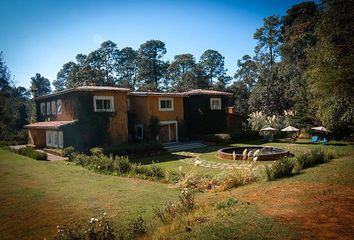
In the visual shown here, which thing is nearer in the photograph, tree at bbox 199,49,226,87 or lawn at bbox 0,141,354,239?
lawn at bbox 0,141,354,239

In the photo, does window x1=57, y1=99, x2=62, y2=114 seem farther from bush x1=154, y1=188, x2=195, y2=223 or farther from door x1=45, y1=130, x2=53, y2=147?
bush x1=154, y1=188, x2=195, y2=223

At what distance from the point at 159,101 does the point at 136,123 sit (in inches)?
151

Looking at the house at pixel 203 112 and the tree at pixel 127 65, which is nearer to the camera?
the house at pixel 203 112

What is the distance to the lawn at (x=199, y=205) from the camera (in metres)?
5.62

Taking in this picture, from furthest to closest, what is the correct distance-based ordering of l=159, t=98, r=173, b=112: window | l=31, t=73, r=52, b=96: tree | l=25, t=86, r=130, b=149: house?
l=31, t=73, r=52, b=96: tree → l=159, t=98, r=173, b=112: window → l=25, t=86, r=130, b=149: house

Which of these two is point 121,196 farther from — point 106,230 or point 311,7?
point 311,7

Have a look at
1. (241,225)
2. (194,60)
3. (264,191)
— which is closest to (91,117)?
(264,191)

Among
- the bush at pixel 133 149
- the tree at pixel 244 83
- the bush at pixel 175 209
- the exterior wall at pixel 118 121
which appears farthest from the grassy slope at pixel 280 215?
the tree at pixel 244 83

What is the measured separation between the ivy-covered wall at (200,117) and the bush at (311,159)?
19518 mm

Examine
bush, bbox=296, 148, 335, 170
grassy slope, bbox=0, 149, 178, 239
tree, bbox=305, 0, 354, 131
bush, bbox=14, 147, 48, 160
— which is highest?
tree, bbox=305, 0, 354, 131

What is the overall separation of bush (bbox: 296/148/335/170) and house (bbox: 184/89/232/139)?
19419 millimetres

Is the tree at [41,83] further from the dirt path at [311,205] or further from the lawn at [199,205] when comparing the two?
the dirt path at [311,205]

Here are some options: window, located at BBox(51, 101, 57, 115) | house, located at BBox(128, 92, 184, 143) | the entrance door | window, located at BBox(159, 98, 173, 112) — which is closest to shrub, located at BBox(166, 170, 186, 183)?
house, located at BBox(128, 92, 184, 143)

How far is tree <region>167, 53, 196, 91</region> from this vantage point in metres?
65.2
